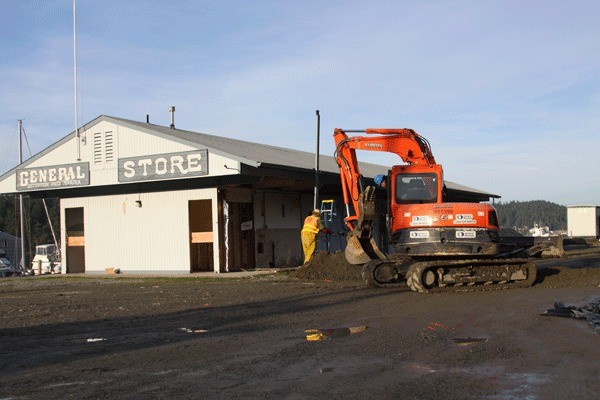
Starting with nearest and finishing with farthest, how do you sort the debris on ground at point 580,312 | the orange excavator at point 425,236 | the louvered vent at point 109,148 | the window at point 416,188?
the debris on ground at point 580,312 → the orange excavator at point 425,236 → the window at point 416,188 → the louvered vent at point 109,148

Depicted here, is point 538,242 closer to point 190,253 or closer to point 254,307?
point 254,307

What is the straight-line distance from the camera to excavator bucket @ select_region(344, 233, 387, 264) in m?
18.6

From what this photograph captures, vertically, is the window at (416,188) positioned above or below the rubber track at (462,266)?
above

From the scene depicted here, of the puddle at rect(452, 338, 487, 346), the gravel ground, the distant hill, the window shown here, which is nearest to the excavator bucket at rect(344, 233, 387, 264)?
the gravel ground

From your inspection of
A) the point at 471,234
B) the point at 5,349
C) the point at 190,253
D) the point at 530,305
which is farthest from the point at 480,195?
the point at 5,349

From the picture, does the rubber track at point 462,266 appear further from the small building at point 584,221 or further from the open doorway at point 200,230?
the small building at point 584,221

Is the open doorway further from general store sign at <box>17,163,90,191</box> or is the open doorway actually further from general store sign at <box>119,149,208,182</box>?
general store sign at <box>17,163,90,191</box>

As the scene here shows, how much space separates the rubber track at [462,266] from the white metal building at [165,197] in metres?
8.92

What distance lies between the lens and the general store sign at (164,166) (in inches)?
1001

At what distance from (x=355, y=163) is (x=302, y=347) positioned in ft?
36.7

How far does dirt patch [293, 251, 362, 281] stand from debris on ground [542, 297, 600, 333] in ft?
30.1

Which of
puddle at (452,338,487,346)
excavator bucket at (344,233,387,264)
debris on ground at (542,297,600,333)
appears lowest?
puddle at (452,338,487,346)

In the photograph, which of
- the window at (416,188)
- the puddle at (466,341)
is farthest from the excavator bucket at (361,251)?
the puddle at (466,341)

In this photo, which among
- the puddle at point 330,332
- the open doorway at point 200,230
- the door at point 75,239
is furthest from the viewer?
the door at point 75,239
